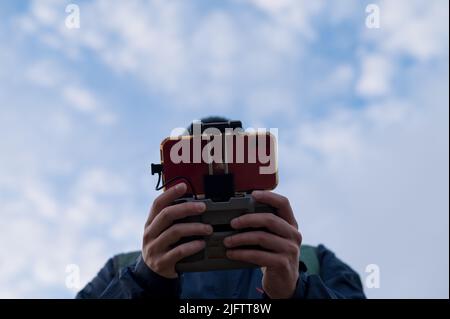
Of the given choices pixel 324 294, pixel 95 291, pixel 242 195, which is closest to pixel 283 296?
pixel 324 294

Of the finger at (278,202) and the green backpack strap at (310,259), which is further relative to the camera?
the green backpack strap at (310,259)

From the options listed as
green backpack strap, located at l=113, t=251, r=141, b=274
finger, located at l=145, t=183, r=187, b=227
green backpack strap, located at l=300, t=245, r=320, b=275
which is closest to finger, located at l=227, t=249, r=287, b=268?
finger, located at l=145, t=183, r=187, b=227

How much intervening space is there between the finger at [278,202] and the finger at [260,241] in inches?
4.2

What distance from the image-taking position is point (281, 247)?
2.27 m

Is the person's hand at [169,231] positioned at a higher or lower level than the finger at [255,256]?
higher

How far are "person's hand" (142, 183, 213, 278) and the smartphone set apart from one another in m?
0.13

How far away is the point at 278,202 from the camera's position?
2.24 m

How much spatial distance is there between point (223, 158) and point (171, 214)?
1.16ft

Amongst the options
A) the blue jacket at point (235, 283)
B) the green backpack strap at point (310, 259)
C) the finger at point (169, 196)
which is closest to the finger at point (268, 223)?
the finger at point (169, 196)

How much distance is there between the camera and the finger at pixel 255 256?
2.18 meters

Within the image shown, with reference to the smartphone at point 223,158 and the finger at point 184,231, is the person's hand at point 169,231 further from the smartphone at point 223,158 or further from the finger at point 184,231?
the smartphone at point 223,158

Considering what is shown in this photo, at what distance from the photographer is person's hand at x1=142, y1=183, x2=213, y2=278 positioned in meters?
2.17

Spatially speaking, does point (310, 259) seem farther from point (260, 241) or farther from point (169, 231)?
point (169, 231)
